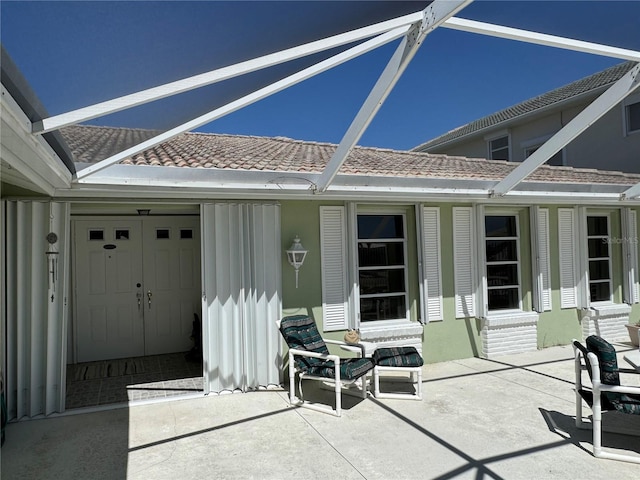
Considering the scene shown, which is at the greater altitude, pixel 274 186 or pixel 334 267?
pixel 274 186

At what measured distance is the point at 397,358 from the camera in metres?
5.86

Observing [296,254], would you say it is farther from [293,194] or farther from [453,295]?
[453,295]

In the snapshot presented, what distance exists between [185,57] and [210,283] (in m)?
3.77

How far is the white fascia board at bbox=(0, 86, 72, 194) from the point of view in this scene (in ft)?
8.41

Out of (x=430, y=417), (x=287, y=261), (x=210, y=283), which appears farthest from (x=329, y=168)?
(x=430, y=417)

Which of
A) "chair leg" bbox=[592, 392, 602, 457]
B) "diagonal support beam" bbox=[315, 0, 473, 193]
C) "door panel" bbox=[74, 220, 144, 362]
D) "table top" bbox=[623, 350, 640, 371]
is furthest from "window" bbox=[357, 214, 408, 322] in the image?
"door panel" bbox=[74, 220, 144, 362]

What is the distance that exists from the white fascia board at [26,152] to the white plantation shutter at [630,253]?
10.2 meters

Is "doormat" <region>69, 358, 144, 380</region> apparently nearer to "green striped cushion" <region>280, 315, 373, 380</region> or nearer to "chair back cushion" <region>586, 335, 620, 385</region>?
"green striped cushion" <region>280, 315, 373, 380</region>

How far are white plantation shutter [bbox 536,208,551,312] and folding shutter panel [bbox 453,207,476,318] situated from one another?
1.49m

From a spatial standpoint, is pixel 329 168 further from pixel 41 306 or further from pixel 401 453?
pixel 41 306

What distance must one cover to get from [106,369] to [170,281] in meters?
1.91

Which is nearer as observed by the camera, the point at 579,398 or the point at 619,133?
the point at 579,398

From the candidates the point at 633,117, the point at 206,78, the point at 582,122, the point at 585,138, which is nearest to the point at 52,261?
the point at 206,78

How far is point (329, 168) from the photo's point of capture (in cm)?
555
